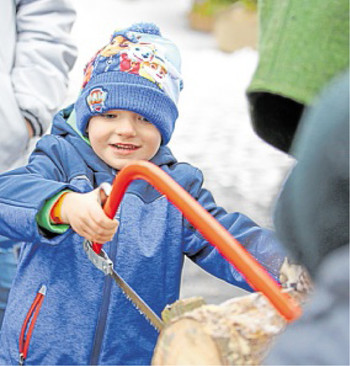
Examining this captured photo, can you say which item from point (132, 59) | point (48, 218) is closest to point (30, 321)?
point (48, 218)

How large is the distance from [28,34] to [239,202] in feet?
8.03

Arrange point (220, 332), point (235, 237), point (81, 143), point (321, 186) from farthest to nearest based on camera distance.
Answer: point (81, 143) < point (235, 237) < point (220, 332) < point (321, 186)

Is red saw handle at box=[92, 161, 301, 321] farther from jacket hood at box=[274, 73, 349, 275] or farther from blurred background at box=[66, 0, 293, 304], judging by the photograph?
jacket hood at box=[274, 73, 349, 275]

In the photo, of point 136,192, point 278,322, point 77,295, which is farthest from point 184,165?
point 278,322

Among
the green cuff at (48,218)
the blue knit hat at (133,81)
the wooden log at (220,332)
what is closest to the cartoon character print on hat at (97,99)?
the blue knit hat at (133,81)

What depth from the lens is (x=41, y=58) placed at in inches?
93.5

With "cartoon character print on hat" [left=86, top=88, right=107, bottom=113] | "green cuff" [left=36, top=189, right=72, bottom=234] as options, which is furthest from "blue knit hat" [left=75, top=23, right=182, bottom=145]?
"green cuff" [left=36, top=189, right=72, bottom=234]

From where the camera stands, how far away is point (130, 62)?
1814 mm

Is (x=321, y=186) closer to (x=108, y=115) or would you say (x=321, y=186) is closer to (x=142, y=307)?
(x=142, y=307)

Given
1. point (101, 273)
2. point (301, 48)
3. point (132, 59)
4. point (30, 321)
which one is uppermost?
point (301, 48)

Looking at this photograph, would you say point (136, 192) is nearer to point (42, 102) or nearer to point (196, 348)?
point (42, 102)

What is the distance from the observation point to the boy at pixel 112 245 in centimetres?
176

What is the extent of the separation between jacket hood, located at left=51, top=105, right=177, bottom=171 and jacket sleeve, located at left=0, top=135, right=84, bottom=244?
91mm

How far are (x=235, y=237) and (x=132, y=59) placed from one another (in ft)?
1.67
